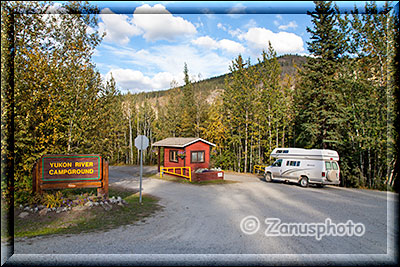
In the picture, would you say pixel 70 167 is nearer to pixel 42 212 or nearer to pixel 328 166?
pixel 42 212

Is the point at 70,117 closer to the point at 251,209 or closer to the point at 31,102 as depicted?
the point at 31,102

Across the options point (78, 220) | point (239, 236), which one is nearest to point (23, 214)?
point (78, 220)

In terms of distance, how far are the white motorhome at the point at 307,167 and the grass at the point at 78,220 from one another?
9.87 metres

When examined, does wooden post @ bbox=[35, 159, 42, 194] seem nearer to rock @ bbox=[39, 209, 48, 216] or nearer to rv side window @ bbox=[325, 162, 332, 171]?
rock @ bbox=[39, 209, 48, 216]

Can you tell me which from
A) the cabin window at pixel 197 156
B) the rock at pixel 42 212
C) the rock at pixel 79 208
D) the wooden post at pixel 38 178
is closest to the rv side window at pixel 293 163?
the cabin window at pixel 197 156

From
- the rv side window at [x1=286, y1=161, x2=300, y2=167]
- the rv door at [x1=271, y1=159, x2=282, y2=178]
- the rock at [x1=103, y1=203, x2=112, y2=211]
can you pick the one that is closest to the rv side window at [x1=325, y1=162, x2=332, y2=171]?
the rv side window at [x1=286, y1=161, x2=300, y2=167]

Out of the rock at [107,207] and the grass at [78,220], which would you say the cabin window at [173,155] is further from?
the rock at [107,207]

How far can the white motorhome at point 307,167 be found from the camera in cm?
1387

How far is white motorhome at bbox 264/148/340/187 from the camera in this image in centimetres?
1387

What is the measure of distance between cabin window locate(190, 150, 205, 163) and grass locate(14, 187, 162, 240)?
10.2 m

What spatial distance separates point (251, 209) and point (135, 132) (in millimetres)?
36548

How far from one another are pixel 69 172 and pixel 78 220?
6.20 feet

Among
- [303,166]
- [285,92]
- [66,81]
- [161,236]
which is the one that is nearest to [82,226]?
[161,236]

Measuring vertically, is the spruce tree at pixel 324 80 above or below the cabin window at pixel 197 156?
above
